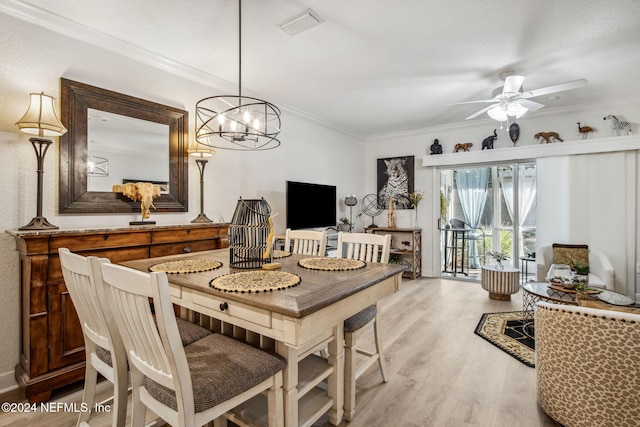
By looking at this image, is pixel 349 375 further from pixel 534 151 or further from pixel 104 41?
pixel 534 151

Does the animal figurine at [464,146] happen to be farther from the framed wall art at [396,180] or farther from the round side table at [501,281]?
the round side table at [501,281]

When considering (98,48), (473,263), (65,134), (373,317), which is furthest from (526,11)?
(473,263)

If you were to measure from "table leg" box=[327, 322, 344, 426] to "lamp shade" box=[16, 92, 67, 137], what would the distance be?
226 centimetres

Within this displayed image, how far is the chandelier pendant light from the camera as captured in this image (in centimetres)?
181

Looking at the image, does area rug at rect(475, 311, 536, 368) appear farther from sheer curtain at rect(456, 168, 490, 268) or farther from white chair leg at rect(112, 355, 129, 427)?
white chair leg at rect(112, 355, 129, 427)

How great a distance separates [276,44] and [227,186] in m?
1.57

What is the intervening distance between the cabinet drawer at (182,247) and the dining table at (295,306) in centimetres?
49

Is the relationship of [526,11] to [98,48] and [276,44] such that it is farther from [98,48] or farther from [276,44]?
[98,48]

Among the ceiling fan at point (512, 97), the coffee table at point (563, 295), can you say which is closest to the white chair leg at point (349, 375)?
the coffee table at point (563, 295)

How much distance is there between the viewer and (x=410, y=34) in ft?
8.25

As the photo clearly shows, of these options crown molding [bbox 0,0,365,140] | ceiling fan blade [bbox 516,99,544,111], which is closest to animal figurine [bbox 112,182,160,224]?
crown molding [bbox 0,0,365,140]

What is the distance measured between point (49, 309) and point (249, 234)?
142 cm

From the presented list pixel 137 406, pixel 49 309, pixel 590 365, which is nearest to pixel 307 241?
pixel 137 406

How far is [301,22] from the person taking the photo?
2316 mm
